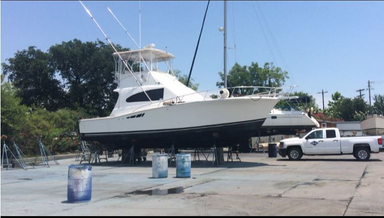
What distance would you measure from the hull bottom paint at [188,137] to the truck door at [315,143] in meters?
3.67

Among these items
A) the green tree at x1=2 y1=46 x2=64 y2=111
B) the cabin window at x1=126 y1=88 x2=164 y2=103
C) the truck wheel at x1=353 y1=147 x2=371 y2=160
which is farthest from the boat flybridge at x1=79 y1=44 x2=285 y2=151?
the green tree at x1=2 y1=46 x2=64 y2=111

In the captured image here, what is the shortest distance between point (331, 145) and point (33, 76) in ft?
100

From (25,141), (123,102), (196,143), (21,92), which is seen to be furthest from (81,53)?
(196,143)

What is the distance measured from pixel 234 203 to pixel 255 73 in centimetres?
4370

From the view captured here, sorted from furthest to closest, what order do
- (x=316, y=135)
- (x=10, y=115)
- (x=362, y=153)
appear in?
(x=10, y=115)
(x=316, y=135)
(x=362, y=153)

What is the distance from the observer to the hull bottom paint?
17.9 metres

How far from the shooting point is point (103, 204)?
338 inches

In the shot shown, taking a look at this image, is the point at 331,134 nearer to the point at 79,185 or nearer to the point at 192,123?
the point at 192,123

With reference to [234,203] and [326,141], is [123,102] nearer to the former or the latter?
[326,141]

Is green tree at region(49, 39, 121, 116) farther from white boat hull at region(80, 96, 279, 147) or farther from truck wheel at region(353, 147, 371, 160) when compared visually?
truck wheel at region(353, 147, 371, 160)

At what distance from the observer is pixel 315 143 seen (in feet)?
68.7

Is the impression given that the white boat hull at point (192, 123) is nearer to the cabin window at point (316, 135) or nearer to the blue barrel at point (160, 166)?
the cabin window at point (316, 135)

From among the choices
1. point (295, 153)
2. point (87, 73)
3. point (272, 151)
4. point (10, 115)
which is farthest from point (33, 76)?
point (295, 153)

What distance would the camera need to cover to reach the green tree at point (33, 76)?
38.4 m
